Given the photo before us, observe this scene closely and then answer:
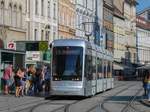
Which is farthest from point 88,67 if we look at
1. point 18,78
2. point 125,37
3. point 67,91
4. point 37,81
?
point 125,37

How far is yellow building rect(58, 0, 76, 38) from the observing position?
3009 inches

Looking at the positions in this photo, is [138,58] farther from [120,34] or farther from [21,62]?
[21,62]

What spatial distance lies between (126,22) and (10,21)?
294 ft

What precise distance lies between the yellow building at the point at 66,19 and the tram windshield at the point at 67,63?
40737 millimetres

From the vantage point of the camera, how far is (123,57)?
136 metres

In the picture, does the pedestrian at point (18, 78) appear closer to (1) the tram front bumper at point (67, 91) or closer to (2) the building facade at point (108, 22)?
(1) the tram front bumper at point (67, 91)

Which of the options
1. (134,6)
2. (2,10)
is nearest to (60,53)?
(2,10)

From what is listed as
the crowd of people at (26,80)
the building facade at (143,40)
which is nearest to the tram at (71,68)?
the crowd of people at (26,80)

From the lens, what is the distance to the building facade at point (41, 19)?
62.5 m

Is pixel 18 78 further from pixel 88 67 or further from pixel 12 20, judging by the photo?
pixel 12 20

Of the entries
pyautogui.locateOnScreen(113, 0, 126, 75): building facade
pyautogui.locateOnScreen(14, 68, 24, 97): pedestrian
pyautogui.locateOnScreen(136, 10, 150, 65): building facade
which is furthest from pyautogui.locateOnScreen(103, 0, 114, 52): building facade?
pyautogui.locateOnScreen(14, 68, 24, 97): pedestrian

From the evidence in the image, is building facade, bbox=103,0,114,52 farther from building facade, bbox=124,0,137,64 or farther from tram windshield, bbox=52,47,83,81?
tram windshield, bbox=52,47,83,81

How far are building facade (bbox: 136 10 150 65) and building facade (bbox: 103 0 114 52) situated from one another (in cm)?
3500

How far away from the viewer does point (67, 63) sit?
34438mm
